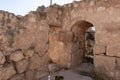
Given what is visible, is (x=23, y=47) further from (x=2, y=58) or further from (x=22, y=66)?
(x=2, y=58)

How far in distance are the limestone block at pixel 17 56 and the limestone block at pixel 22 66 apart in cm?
8

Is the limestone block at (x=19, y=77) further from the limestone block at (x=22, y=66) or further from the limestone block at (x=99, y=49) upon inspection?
the limestone block at (x=99, y=49)

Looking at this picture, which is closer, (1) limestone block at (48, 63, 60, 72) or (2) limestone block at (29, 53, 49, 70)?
(2) limestone block at (29, 53, 49, 70)

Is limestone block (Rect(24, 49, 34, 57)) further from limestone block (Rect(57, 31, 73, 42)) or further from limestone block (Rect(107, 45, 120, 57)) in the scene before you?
limestone block (Rect(57, 31, 73, 42))

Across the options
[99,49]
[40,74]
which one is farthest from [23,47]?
[99,49]

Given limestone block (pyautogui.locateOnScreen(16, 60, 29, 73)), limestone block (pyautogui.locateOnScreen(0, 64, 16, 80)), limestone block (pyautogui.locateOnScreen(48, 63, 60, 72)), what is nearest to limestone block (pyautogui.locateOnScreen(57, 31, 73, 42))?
limestone block (pyautogui.locateOnScreen(48, 63, 60, 72))

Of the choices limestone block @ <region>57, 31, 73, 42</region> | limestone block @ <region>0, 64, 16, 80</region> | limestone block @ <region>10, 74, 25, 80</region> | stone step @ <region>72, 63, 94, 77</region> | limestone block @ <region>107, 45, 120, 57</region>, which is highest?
limestone block @ <region>57, 31, 73, 42</region>

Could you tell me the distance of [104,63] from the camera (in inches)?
206

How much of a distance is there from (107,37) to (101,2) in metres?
1.31

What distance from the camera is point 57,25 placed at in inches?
260

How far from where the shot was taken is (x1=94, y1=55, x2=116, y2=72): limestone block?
5.07 metres

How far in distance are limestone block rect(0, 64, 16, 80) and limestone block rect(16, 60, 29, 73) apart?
111mm

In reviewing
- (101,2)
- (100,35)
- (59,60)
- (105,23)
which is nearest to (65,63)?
(59,60)

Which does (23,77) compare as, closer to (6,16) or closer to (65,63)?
(6,16)
